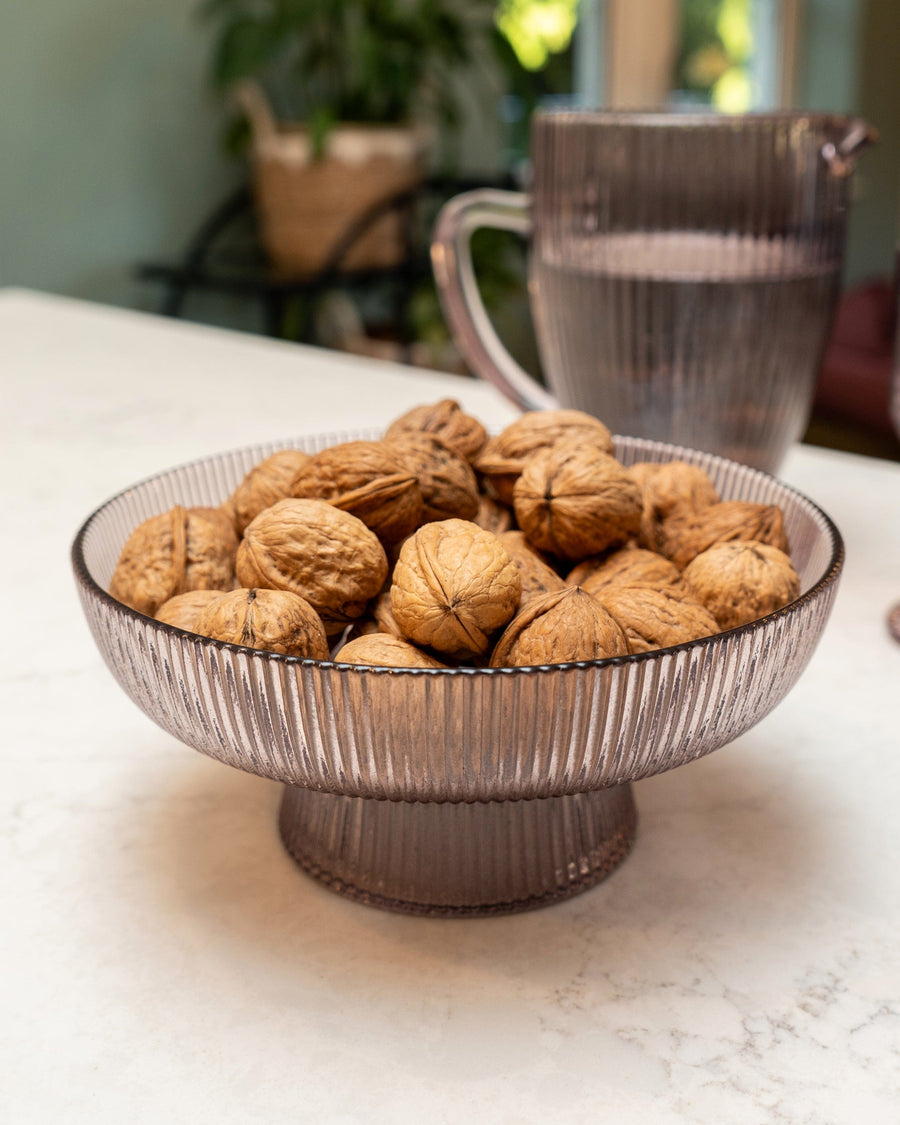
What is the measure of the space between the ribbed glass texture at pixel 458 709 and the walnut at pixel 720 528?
0.10m

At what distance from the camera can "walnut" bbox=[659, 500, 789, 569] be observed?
0.54 metres

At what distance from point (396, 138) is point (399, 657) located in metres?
2.75

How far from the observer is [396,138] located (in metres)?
2.97

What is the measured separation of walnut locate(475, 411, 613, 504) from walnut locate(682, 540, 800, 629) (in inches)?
3.7

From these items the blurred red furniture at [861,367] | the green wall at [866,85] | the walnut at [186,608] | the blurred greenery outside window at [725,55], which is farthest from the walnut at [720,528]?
the green wall at [866,85]

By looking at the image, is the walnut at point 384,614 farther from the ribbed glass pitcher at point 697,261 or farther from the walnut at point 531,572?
the ribbed glass pitcher at point 697,261

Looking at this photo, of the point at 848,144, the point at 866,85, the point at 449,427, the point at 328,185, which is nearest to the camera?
the point at 449,427

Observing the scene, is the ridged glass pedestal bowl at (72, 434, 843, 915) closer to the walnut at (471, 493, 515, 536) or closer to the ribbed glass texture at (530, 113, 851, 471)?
the walnut at (471, 493, 515, 536)

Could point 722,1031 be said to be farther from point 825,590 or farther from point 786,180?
point 786,180

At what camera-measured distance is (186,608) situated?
0.49 meters

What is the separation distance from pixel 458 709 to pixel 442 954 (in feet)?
0.40

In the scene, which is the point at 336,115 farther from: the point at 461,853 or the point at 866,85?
the point at 461,853

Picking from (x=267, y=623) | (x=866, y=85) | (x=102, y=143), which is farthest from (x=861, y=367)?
(x=267, y=623)

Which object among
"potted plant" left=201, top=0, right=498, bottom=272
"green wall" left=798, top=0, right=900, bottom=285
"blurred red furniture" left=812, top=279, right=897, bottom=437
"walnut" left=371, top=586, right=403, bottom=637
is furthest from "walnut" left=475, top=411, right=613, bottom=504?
"green wall" left=798, top=0, right=900, bottom=285
